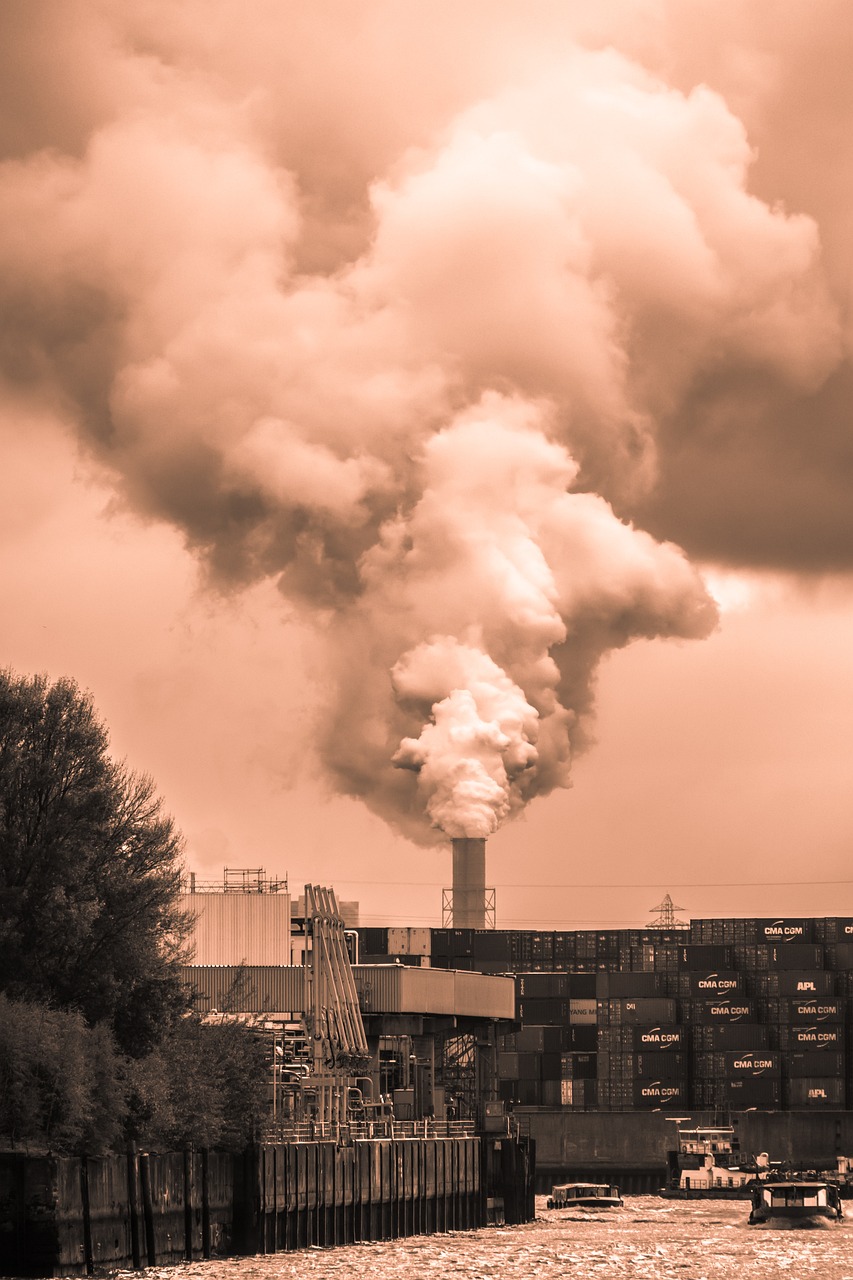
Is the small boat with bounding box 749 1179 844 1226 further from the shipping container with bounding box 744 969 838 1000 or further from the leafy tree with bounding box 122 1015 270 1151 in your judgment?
the shipping container with bounding box 744 969 838 1000

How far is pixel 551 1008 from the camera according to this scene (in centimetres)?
15938

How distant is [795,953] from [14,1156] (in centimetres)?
12350

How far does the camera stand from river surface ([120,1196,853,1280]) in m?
51.5

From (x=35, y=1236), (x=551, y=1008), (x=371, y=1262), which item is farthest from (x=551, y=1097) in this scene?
(x=35, y=1236)

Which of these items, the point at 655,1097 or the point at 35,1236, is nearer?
the point at 35,1236

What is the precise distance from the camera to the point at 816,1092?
153750 millimetres

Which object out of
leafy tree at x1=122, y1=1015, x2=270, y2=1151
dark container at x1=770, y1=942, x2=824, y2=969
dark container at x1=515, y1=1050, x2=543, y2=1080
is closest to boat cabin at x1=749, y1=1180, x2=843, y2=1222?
leafy tree at x1=122, y1=1015, x2=270, y2=1151

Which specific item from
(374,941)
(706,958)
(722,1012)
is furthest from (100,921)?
(706,958)

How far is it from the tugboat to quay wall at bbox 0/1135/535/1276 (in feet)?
137

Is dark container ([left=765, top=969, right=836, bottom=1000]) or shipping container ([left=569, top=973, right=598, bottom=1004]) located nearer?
dark container ([left=765, top=969, right=836, bottom=1000])

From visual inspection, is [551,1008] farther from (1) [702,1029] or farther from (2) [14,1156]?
(2) [14,1156]

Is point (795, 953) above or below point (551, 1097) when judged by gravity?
above

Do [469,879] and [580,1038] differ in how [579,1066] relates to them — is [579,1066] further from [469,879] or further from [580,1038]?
→ [469,879]

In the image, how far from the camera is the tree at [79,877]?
54.2 m
